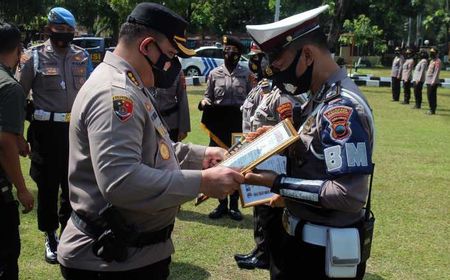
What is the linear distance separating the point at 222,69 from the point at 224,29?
43.9 meters

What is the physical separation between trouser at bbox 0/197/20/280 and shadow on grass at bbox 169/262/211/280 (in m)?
1.63

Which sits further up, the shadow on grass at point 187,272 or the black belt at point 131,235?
the black belt at point 131,235

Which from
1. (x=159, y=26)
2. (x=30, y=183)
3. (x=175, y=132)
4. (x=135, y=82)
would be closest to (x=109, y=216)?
(x=135, y=82)

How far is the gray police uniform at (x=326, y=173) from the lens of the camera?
2.21 metres

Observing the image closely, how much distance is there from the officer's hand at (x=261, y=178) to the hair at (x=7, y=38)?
6.09 feet

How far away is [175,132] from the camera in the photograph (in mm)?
5984

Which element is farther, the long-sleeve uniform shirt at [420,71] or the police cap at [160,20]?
the long-sleeve uniform shirt at [420,71]

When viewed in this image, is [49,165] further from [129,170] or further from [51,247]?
[129,170]

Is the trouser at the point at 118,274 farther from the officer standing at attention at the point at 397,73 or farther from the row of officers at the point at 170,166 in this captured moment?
the officer standing at attention at the point at 397,73

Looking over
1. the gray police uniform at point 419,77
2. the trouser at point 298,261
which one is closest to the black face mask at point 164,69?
the trouser at point 298,261

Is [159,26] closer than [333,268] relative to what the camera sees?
Yes

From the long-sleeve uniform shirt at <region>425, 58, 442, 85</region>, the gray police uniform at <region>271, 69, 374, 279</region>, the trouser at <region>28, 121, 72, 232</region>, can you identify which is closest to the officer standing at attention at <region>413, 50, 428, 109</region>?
the long-sleeve uniform shirt at <region>425, 58, 442, 85</region>

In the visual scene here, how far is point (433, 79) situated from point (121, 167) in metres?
15.0

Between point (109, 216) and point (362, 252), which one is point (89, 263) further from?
point (362, 252)
